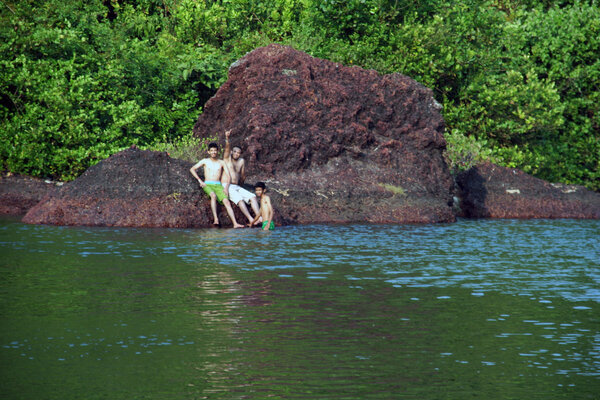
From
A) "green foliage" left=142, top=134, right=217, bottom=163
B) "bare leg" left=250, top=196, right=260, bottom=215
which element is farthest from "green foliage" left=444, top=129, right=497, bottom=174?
"bare leg" left=250, top=196, right=260, bottom=215

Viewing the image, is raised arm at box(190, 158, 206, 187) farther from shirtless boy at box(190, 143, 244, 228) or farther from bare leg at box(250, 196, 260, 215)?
bare leg at box(250, 196, 260, 215)

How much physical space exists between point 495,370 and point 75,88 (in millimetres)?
19467

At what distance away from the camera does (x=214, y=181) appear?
65.5ft

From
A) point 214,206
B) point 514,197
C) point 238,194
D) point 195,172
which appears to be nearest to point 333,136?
point 238,194

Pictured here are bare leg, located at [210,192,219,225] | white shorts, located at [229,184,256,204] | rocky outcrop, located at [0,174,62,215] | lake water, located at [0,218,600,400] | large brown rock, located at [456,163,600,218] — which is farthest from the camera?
large brown rock, located at [456,163,600,218]

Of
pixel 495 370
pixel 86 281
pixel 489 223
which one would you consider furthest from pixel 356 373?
pixel 489 223

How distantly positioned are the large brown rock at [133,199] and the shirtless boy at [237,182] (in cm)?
32

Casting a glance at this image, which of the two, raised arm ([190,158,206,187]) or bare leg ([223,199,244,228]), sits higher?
raised arm ([190,158,206,187])

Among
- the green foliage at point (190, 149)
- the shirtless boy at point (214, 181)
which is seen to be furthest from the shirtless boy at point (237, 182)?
the green foliage at point (190, 149)

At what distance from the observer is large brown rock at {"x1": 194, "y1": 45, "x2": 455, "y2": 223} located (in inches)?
841

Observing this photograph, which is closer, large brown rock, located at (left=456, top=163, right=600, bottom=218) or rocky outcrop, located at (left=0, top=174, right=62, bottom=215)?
rocky outcrop, located at (left=0, top=174, right=62, bottom=215)

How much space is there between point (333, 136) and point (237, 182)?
3199 mm

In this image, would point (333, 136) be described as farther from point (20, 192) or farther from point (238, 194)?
point (20, 192)

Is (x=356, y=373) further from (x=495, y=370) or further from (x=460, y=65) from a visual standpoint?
(x=460, y=65)
